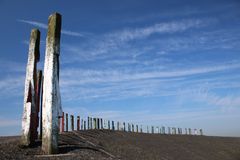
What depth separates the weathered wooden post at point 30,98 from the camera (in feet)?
38.6

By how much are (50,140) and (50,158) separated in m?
0.66

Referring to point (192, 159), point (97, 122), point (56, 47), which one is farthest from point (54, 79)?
point (97, 122)

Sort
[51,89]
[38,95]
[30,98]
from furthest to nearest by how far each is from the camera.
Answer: [38,95] → [30,98] → [51,89]

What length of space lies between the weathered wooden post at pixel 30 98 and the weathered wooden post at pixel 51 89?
2.80ft

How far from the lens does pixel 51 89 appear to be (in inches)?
438

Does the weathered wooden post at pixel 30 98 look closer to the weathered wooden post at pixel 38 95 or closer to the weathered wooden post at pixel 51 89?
the weathered wooden post at pixel 38 95

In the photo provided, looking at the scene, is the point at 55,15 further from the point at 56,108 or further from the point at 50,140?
the point at 50,140

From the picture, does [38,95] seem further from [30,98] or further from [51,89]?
[51,89]

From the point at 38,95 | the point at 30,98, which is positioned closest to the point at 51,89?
the point at 30,98

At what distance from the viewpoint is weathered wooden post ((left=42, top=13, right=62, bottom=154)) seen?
10844 millimetres

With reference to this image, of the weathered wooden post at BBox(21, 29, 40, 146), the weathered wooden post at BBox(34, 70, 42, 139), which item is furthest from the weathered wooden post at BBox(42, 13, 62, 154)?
the weathered wooden post at BBox(34, 70, 42, 139)

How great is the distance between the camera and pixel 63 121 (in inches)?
829

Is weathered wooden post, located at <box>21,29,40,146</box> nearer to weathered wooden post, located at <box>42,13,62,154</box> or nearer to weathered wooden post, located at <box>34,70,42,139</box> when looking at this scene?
weathered wooden post, located at <box>34,70,42,139</box>

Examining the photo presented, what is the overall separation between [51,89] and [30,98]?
4.51ft
